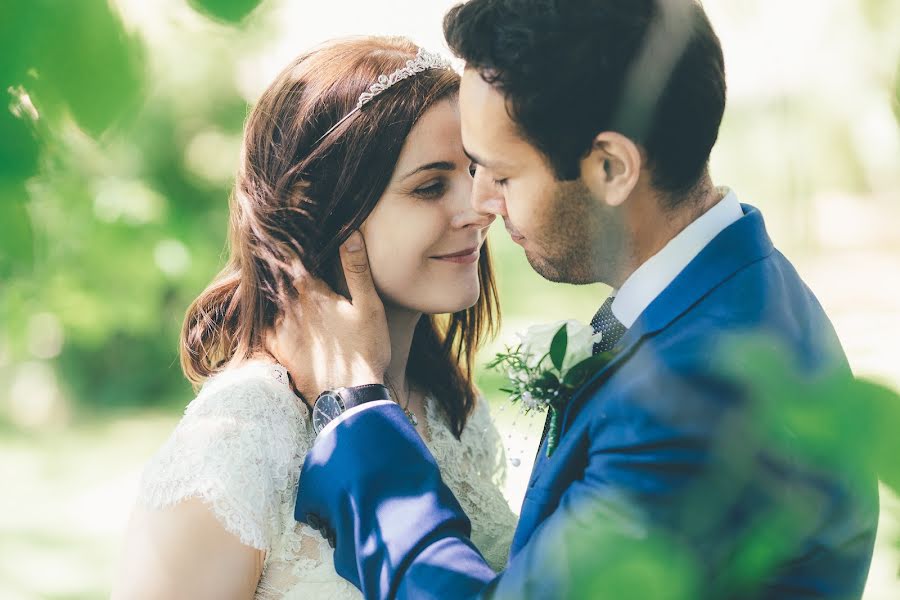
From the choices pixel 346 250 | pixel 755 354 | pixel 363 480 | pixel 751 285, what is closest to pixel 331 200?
pixel 346 250

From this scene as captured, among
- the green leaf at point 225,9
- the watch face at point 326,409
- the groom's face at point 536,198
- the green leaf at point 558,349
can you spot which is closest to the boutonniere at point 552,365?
the green leaf at point 558,349

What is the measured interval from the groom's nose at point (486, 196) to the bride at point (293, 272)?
0.28m

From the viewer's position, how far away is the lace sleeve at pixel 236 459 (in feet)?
6.95

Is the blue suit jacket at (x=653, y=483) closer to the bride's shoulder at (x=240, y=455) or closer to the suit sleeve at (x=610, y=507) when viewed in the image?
the suit sleeve at (x=610, y=507)

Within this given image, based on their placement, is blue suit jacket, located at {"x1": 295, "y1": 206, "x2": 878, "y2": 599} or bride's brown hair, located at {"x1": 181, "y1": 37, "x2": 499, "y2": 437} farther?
bride's brown hair, located at {"x1": 181, "y1": 37, "x2": 499, "y2": 437}

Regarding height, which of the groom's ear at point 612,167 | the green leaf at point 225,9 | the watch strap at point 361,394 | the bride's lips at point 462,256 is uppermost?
the green leaf at point 225,9

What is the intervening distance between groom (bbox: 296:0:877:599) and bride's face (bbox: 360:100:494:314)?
0.30 meters

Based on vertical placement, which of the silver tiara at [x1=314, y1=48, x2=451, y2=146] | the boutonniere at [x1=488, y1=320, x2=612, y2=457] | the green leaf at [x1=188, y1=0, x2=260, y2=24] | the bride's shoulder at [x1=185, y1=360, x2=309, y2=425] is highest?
the green leaf at [x1=188, y1=0, x2=260, y2=24]

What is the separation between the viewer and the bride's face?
2.56 meters

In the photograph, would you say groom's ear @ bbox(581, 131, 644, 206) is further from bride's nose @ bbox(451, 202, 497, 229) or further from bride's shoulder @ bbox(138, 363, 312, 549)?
bride's shoulder @ bbox(138, 363, 312, 549)

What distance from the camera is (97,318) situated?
2.33m

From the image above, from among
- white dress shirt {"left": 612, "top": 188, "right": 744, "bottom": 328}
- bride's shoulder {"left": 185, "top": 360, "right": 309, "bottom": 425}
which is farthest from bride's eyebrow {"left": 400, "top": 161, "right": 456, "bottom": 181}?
white dress shirt {"left": 612, "top": 188, "right": 744, "bottom": 328}

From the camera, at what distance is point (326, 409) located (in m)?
2.31

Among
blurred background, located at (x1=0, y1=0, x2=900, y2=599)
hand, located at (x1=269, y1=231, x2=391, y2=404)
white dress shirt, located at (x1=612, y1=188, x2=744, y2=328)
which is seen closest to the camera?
blurred background, located at (x1=0, y1=0, x2=900, y2=599)
